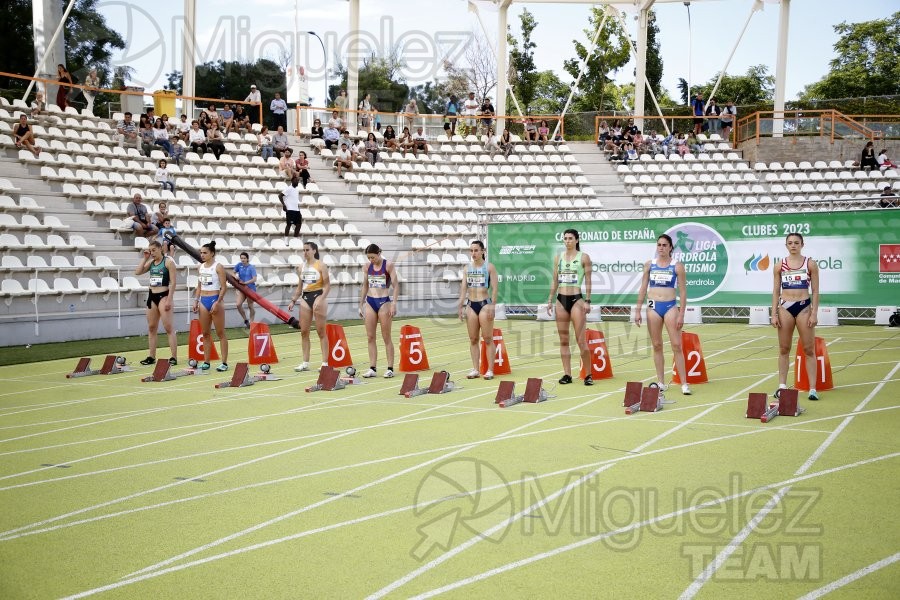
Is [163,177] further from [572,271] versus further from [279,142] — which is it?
[572,271]

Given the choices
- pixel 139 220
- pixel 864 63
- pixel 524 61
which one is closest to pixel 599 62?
pixel 524 61

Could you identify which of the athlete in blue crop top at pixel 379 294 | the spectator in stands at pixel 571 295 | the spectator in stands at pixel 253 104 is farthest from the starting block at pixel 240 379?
the spectator in stands at pixel 253 104

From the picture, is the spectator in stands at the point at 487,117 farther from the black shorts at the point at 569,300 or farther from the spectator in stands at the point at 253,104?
the black shorts at the point at 569,300

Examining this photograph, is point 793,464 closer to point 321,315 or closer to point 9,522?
point 9,522

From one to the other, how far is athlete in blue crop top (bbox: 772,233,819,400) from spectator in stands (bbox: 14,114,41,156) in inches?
712

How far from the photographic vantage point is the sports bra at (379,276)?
11.4m

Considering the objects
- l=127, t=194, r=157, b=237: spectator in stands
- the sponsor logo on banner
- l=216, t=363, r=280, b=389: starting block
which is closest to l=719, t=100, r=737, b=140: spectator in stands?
the sponsor logo on banner

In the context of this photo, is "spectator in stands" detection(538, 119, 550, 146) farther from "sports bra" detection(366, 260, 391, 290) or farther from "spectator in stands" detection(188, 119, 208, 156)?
"sports bra" detection(366, 260, 391, 290)

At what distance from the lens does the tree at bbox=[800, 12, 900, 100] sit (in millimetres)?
52000

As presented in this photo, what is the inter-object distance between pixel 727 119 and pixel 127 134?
22426 mm

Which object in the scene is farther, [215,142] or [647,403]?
[215,142]

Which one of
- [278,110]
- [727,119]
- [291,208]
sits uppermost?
[727,119]

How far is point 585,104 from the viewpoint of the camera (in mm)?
51281

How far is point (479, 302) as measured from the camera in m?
11.1
